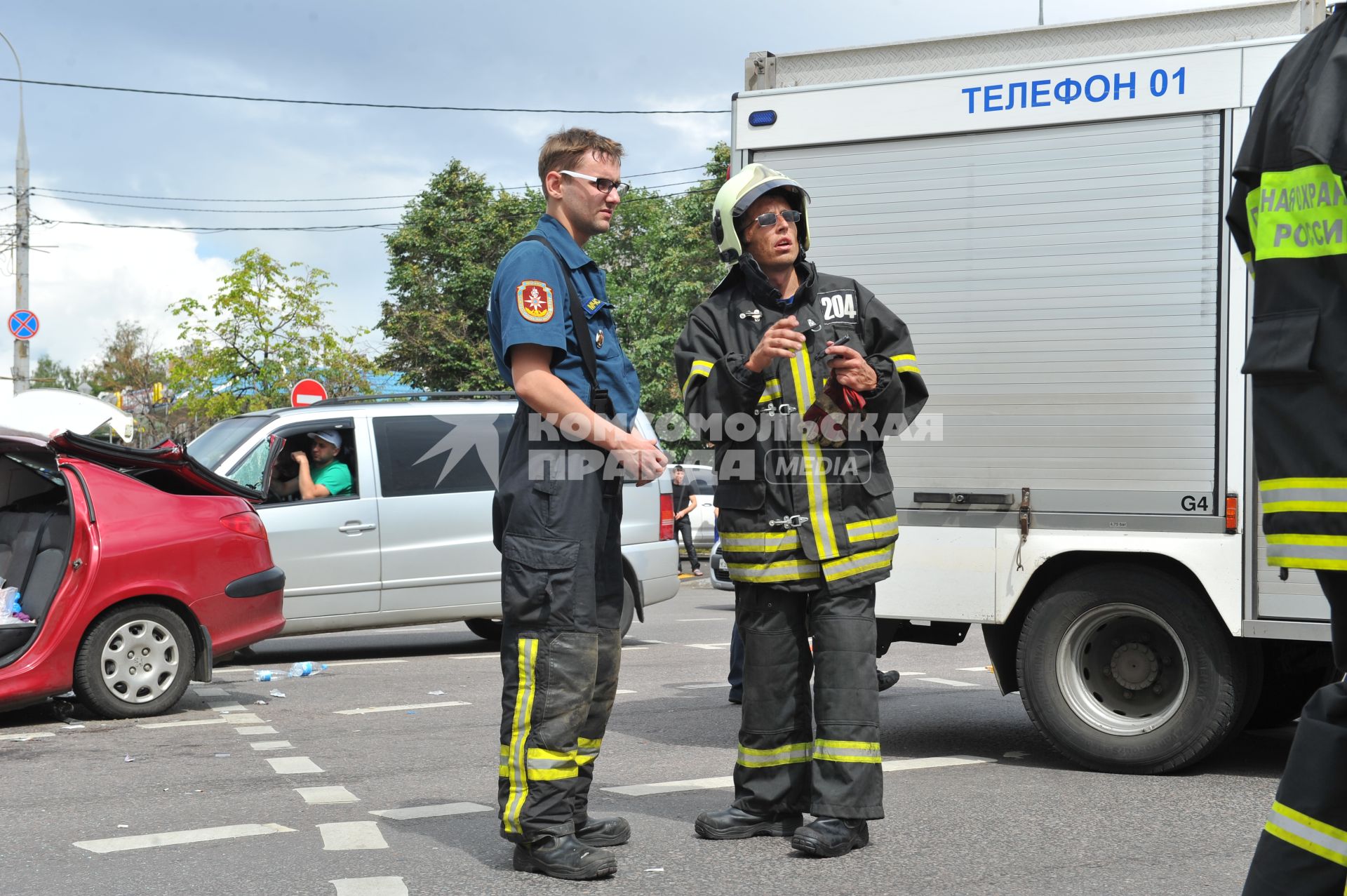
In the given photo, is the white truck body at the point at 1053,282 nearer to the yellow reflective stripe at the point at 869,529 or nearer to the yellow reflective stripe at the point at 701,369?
the yellow reflective stripe at the point at 869,529

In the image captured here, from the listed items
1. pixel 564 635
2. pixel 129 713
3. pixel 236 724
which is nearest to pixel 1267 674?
pixel 564 635

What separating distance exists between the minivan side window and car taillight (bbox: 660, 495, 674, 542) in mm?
1373

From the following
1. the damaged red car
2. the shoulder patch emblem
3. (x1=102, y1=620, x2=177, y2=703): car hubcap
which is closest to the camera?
the shoulder patch emblem

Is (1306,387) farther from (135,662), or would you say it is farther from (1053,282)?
(135,662)

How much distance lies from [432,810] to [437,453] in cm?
559

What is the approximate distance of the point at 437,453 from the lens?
10383mm

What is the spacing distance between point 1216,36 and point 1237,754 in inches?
119

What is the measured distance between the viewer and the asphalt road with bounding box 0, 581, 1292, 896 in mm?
4051

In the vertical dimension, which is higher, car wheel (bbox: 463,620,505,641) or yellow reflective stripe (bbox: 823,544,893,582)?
yellow reflective stripe (bbox: 823,544,893,582)

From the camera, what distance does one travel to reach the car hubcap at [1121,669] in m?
5.54

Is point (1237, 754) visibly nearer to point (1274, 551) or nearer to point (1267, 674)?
point (1267, 674)

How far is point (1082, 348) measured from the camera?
565 centimetres

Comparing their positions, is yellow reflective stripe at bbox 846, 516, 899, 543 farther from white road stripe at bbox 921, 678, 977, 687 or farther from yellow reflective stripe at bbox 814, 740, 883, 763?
white road stripe at bbox 921, 678, 977, 687

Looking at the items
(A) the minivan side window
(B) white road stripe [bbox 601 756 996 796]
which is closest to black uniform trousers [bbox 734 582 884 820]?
(B) white road stripe [bbox 601 756 996 796]
